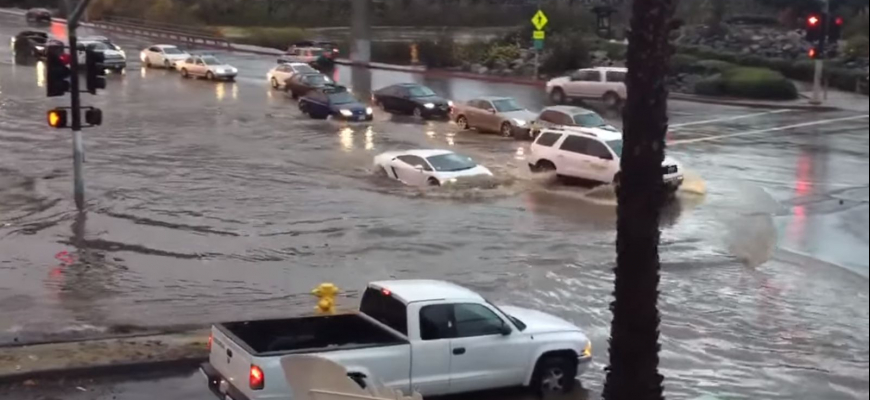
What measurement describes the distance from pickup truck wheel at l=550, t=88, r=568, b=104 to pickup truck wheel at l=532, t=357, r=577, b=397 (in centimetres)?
2983

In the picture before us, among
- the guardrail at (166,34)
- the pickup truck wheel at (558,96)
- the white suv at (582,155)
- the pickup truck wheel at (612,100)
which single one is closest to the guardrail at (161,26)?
the guardrail at (166,34)

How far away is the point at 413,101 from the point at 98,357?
28.5 meters

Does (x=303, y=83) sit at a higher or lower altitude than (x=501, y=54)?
lower

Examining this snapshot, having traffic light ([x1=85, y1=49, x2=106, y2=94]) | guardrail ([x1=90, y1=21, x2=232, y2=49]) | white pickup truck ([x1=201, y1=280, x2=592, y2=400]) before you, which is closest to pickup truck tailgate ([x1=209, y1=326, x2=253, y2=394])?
white pickup truck ([x1=201, y1=280, x2=592, y2=400])

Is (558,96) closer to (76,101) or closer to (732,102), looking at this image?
(732,102)

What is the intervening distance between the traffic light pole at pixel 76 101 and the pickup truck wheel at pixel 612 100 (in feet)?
63.9

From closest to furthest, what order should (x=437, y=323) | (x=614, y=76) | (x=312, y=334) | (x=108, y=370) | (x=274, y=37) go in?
1. (x=312, y=334)
2. (x=437, y=323)
3. (x=108, y=370)
4. (x=274, y=37)
5. (x=614, y=76)

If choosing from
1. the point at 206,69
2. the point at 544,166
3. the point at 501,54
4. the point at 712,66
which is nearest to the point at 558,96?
the point at 501,54

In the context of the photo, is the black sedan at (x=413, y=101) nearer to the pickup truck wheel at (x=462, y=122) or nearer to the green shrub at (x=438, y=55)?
the green shrub at (x=438, y=55)

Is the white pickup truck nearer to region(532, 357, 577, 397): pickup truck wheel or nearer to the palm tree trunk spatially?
region(532, 357, 577, 397): pickup truck wheel

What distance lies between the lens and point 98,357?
11938 millimetres

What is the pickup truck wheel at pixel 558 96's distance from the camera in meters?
40.8

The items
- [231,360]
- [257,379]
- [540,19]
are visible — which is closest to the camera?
[257,379]

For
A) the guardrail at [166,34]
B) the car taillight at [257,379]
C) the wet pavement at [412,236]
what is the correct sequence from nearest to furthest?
the car taillight at [257,379], the wet pavement at [412,236], the guardrail at [166,34]
